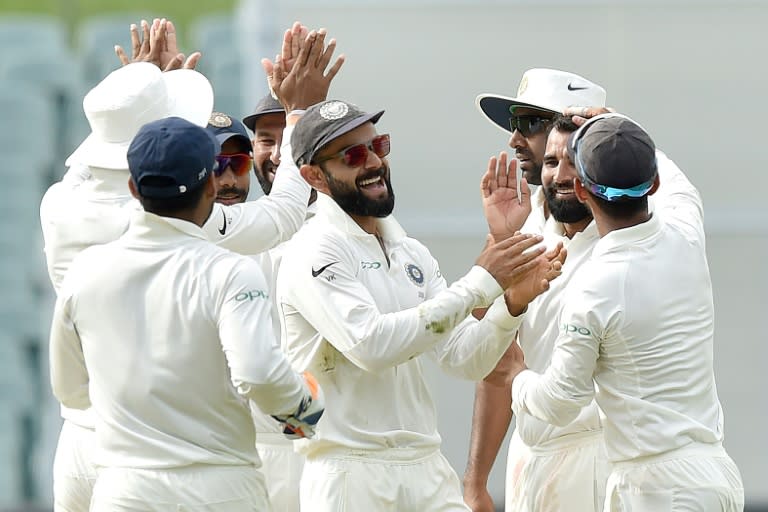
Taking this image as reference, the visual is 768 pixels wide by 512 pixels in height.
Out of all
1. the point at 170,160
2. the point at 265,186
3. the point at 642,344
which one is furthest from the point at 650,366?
the point at 265,186

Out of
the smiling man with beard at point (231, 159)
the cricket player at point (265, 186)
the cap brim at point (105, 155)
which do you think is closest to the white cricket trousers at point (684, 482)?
the cricket player at point (265, 186)

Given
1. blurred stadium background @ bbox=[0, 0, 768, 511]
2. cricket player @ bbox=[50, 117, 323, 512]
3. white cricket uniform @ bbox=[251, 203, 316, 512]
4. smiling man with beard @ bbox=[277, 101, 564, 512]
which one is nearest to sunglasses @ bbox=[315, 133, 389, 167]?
smiling man with beard @ bbox=[277, 101, 564, 512]

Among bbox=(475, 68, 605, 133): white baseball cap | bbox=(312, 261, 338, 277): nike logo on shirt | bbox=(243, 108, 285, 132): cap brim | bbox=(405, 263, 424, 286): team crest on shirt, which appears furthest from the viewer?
bbox=(243, 108, 285, 132): cap brim

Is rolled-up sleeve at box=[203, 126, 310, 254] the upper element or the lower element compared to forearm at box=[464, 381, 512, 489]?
upper

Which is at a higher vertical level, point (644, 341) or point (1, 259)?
→ point (644, 341)

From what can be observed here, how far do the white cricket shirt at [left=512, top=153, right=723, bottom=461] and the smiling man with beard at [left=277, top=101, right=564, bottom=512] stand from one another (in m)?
0.26

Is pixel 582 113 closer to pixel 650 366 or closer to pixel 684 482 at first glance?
pixel 650 366

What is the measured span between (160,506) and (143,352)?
1.25 feet

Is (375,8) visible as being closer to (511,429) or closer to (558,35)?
(558,35)

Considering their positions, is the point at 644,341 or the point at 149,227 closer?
the point at 149,227

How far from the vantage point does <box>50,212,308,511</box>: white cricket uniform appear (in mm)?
3674

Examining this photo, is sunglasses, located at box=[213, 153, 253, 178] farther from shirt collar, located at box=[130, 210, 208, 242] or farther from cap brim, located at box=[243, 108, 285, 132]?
shirt collar, located at box=[130, 210, 208, 242]

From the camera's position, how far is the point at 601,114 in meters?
4.57

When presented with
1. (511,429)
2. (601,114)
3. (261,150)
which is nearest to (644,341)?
(601,114)
